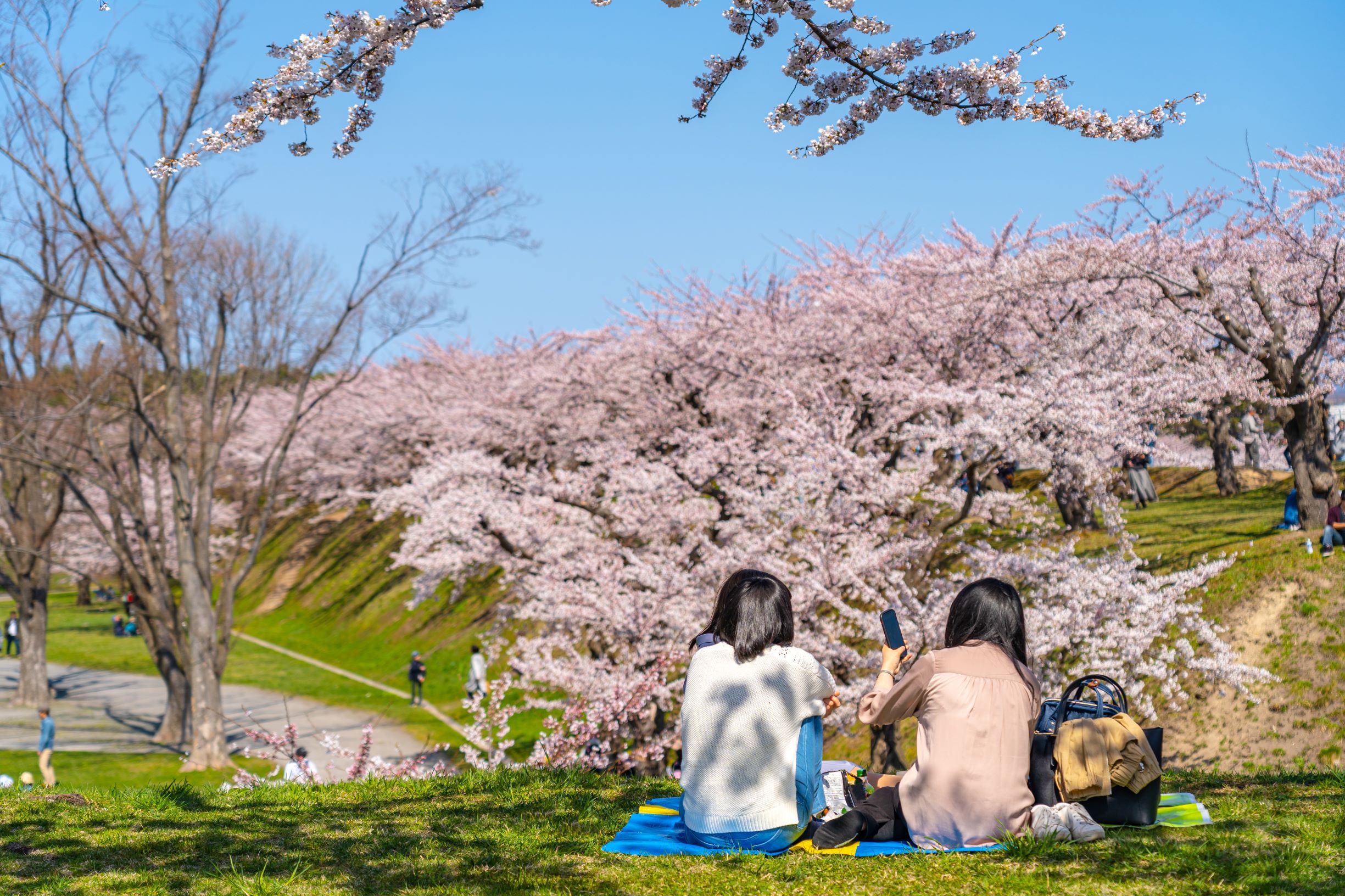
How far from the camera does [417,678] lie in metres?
23.1

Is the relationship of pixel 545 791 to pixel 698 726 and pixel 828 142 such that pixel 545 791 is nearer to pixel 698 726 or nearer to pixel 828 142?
pixel 698 726

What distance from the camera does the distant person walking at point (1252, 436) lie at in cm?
2245

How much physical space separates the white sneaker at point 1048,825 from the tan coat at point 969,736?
5 cm

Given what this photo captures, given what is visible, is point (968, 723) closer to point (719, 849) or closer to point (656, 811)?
point (719, 849)

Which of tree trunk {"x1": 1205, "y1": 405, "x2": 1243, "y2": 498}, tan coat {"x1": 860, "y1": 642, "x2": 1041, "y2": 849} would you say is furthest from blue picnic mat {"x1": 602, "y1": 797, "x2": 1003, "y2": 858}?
tree trunk {"x1": 1205, "y1": 405, "x2": 1243, "y2": 498}

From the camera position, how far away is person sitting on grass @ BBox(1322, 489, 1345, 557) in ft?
42.7

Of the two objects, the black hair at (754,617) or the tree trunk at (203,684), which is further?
the tree trunk at (203,684)

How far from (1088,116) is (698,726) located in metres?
3.61

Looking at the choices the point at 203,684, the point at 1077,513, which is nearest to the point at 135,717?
the point at 203,684

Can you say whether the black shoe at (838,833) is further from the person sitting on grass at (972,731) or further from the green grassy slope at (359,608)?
the green grassy slope at (359,608)

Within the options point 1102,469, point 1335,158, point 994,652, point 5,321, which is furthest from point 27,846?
point 5,321

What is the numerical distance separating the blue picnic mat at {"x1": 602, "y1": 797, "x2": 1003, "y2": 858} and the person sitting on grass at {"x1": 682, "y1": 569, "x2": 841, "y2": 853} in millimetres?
91

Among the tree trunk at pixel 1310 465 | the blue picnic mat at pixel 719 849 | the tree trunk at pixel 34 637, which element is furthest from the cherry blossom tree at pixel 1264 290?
the tree trunk at pixel 34 637

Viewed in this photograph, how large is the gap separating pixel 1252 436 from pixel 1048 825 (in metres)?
23.2
